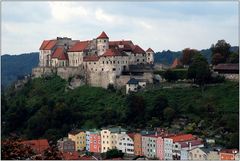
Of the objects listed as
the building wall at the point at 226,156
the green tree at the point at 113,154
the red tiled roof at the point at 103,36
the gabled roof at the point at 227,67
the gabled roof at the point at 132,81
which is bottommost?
the green tree at the point at 113,154

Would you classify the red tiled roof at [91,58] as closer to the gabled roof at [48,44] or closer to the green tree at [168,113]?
the gabled roof at [48,44]

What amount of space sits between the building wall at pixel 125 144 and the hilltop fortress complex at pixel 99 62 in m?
5.87

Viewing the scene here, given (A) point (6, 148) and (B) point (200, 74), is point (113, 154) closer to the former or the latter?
(B) point (200, 74)

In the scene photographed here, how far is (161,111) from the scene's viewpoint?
2777cm

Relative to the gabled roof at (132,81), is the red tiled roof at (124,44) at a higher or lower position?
higher

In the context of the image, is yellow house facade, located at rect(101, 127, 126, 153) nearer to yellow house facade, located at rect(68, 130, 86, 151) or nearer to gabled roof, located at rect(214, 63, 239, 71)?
yellow house facade, located at rect(68, 130, 86, 151)

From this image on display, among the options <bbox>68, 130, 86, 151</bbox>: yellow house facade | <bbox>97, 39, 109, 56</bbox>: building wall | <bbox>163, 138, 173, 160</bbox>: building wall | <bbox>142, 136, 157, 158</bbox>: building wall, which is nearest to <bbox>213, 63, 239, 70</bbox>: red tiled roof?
<bbox>97, 39, 109, 56</bbox>: building wall

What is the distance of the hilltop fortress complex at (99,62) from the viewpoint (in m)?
31.7

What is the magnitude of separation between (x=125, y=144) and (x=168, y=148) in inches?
91.6

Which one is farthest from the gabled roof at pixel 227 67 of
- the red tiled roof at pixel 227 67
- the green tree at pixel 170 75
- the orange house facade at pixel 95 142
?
the orange house facade at pixel 95 142

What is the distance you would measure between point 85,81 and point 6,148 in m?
24.7

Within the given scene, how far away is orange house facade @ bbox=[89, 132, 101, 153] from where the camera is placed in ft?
86.0

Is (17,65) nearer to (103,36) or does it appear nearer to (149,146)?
(103,36)

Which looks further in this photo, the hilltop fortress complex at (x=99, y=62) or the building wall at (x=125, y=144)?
the hilltop fortress complex at (x=99, y=62)
